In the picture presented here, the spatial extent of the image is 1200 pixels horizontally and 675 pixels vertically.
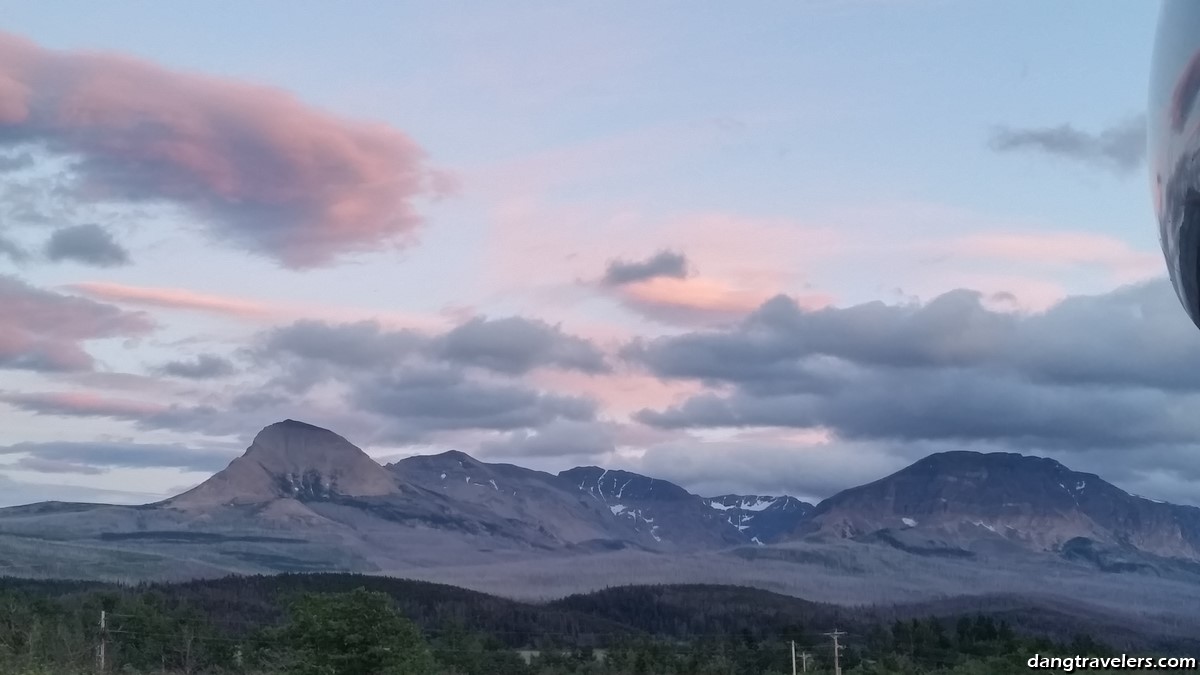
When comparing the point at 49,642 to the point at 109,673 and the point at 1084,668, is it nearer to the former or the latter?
the point at 109,673

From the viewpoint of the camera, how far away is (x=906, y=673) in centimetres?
11306

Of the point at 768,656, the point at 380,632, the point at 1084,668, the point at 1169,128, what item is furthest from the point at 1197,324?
the point at 768,656

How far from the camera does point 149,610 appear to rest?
127 m

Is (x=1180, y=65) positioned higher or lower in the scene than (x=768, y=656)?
higher

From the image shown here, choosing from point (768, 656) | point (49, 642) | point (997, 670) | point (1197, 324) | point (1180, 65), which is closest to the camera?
point (1180, 65)

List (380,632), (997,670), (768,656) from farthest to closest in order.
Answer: (768,656), (997,670), (380,632)

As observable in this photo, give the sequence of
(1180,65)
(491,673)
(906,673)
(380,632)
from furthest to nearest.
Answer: (491,673) → (906,673) → (380,632) → (1180,65)

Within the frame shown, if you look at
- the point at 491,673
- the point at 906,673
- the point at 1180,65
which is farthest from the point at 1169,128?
the point at 491,673

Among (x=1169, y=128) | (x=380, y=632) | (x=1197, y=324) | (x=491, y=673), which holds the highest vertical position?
(x=1169, y=128)

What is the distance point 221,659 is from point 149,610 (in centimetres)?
949

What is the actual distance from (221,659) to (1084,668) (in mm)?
84157

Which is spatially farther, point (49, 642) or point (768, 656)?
point (768, 656)

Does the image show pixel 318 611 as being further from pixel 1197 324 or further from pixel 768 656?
pixel 768 656

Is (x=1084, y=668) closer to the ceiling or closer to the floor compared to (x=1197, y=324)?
closer to the floor
